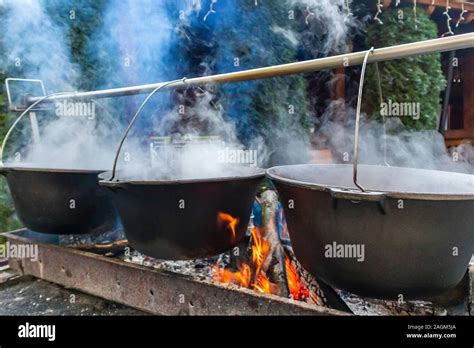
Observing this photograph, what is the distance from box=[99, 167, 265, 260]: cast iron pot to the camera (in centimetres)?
177

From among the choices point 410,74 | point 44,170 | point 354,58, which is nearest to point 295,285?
point 354,58

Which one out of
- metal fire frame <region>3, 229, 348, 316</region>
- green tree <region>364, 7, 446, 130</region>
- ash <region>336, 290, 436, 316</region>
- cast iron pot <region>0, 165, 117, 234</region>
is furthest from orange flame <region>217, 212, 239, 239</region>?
green tree <region>364, 7, 446, 130</region>

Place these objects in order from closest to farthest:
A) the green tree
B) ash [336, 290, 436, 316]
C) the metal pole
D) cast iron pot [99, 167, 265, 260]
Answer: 1. the metal pole
2. cast iron pot [99, 167, 265, 260]
3. ash [336, 290, 436, 316]
4. the green tree

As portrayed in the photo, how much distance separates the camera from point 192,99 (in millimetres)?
5289

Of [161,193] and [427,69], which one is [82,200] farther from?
[427,69]

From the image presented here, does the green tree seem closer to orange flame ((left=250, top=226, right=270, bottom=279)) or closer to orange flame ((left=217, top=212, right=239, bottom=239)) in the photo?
orange flame ((left=250, top=226, right=270, bottom=279))

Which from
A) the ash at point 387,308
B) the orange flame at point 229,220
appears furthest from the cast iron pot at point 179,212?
the ash at point 387,308

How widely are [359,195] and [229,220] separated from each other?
3.18 ft

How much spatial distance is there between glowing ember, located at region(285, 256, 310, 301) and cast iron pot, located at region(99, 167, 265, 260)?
0.57m

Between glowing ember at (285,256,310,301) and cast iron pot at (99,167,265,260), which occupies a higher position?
cast iron pot at (99,167,265,260)

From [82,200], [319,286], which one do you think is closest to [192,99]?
[82,200]

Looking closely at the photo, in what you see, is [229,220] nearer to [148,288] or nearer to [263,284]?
[263,284]

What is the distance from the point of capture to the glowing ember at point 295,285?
2.10 m

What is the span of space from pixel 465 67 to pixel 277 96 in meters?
5.01
